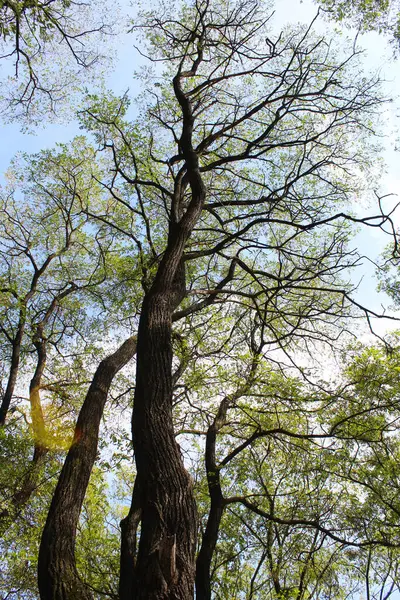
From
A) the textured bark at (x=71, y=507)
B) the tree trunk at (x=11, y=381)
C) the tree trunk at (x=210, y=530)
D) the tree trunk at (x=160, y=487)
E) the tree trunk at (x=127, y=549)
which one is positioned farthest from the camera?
the tree trunk at (x=11, y=381)

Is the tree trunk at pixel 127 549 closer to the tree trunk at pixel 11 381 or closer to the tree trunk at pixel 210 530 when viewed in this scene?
the tree trunk at pixel 210 530

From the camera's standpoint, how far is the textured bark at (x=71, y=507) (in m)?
3.82

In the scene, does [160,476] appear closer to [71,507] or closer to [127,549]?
[71,507]

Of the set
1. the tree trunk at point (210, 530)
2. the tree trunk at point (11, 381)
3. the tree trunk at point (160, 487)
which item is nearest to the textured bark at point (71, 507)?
the tree trunk at point (160, 487)

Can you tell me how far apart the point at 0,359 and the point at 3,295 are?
6.93ft

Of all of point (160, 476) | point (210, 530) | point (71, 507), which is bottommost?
point (160, 476)

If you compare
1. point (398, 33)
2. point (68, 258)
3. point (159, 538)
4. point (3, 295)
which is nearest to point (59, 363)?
point (3, 295)

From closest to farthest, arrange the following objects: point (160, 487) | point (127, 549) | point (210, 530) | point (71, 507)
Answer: point (160, 487) < point (71, 507) < point (127, 549) < point (210, 530)

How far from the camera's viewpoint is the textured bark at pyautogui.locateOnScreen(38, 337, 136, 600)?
3816mm

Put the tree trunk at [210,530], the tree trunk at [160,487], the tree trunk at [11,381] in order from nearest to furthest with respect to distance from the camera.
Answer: the tree trunk at [160,487]
the tree trunk at [210,530]
the tree trunk at [11,381]

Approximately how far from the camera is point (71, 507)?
4551 millimetres

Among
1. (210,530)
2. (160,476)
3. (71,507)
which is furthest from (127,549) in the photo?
(160,476)

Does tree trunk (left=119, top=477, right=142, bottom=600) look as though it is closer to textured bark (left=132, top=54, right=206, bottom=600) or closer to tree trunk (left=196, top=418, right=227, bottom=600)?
textured bark (left=132, top=54, right=206, bottom=600)

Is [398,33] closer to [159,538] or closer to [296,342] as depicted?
[296,342]
